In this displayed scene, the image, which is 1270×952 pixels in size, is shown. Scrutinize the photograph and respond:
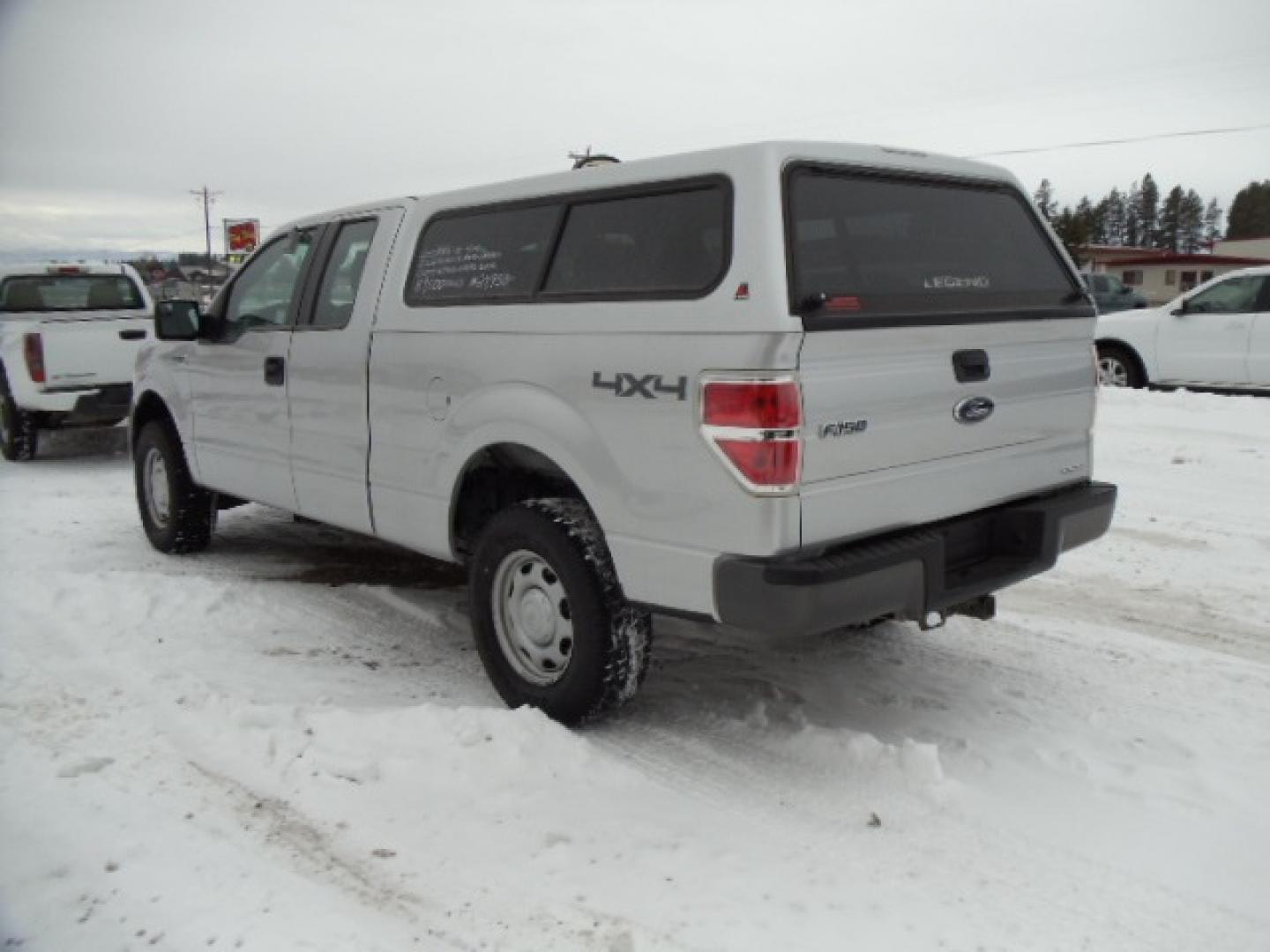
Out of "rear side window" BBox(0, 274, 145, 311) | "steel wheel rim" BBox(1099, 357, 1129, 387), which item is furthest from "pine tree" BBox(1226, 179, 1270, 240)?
"rear side window" BBox(0, 274, 145, 311)

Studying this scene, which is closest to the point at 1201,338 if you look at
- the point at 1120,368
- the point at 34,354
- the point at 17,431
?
the point at 1120,368

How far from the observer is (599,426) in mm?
3494

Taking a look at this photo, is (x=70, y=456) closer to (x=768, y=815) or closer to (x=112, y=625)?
(x=112, y=625)

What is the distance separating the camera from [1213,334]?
11.6m

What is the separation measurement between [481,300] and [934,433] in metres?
1.79

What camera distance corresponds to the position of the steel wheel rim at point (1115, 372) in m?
12.5

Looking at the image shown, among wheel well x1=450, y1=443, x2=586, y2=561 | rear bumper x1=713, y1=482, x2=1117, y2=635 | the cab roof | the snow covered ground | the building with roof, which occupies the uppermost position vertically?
the building with roof

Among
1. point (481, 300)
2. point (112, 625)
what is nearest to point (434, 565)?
point (112, 625)

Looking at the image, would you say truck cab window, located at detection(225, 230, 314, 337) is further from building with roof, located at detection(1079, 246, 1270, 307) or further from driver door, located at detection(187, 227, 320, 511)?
building with roof, located at detection(1079, 246, 1270, 307)

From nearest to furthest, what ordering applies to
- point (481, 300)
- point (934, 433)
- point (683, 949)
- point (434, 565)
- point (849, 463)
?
point (683, 949), point (849, 463), point (934, 433), point (481, 300), point (434, 565)

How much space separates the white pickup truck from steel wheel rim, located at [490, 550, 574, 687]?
22.6 feet

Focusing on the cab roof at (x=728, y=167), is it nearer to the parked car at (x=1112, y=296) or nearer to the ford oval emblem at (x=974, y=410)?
the ford oval emblem at (x=974, y=410)

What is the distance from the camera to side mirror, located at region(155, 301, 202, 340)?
5719 mm

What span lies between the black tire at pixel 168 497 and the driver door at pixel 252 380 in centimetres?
38
